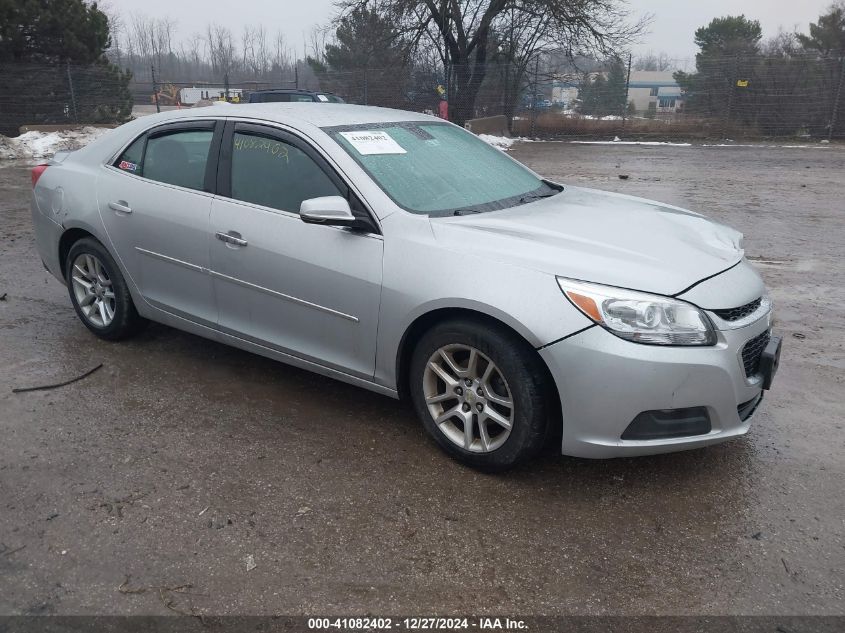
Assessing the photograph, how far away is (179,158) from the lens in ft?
14.0

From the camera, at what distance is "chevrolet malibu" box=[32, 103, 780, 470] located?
2840 millimetres

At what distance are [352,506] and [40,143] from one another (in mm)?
18715

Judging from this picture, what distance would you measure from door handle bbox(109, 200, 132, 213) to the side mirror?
1.58 m

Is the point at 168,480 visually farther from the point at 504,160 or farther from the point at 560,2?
the point at 560,2

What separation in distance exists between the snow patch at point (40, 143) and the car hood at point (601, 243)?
15969 mm

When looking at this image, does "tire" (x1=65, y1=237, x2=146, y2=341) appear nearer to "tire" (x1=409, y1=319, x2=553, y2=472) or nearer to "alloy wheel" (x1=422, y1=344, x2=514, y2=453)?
"tire" (x1=409, y1=319, x2=553, y2=472)

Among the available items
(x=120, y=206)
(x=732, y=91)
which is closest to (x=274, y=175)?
(x=120, y=206)

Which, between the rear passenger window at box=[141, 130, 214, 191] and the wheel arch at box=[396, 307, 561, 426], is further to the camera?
the rear passenger window at box=[141, 130, 214, 191]

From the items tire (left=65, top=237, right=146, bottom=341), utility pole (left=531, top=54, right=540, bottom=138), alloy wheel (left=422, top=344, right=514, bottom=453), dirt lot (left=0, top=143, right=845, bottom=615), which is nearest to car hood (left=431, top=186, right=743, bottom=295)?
alloy wheel (left=422, top=344, right=514, bottom=453)

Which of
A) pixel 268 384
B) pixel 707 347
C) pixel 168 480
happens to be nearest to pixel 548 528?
pixel 707 347

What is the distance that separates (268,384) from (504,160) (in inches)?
81.1

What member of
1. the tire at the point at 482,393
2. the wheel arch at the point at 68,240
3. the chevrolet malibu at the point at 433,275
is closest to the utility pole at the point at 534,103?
the chevrolet malibu at the point at 433,275

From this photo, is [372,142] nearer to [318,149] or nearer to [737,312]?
[318,149]

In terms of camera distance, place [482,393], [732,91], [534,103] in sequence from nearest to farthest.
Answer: [482,393]
[732,91]
[534,103]
